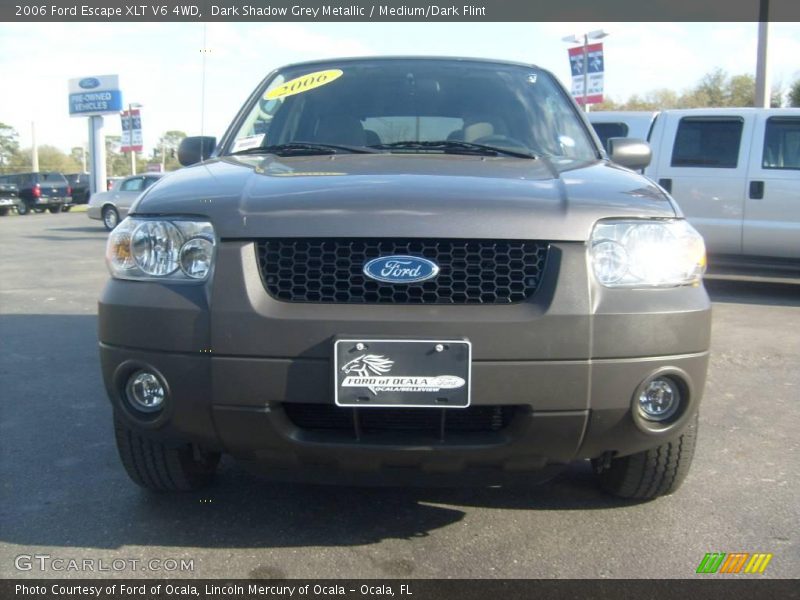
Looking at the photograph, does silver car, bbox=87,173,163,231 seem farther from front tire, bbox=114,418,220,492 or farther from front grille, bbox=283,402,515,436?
front grille, bbox=283,402,515,436


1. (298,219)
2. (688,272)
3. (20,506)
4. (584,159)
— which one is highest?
(584,159)

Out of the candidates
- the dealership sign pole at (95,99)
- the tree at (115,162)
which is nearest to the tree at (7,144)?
the tree at (115,162)

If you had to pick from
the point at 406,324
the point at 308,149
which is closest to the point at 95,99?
the point at 308,149

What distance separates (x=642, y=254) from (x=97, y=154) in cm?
4014

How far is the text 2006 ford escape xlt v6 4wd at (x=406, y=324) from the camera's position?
2.43 m

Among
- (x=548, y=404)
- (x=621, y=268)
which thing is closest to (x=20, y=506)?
(x=548, y=404)

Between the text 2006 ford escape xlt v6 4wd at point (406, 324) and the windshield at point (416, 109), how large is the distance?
3.25 feet

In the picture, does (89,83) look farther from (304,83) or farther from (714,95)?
(304,83)

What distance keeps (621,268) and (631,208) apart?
208 mm

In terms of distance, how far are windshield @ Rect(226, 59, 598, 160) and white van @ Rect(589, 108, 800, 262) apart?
540 centimetres

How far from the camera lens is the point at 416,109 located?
13.0 feet

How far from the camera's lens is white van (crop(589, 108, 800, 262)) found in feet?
28.5

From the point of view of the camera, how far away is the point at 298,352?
8.00 ft

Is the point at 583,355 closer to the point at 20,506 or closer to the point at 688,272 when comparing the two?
the point at 688,272
